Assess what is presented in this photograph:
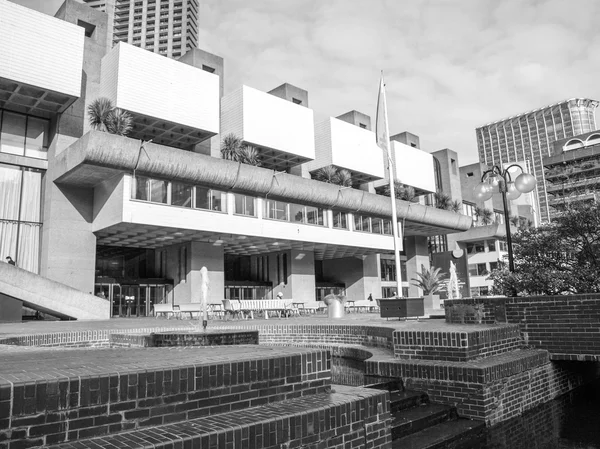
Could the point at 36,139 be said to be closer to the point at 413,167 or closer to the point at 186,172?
the point at 186,172

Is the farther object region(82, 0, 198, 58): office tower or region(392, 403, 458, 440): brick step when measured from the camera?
region(82, 0, 198, 58): office tower

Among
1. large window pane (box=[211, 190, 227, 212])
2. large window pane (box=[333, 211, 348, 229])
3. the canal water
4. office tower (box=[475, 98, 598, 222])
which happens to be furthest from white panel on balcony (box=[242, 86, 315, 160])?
office tower (box=[475, 98, 598, 222])

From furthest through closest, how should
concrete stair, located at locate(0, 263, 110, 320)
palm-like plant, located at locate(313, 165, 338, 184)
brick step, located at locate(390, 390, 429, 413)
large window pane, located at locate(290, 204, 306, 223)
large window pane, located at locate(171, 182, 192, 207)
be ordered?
palm-like plant, located at locate(313, 165, 338, 184) → large window pane, located at locate(290, 204, 306, 223) → large window pane, located at locate(171, 182, 192, 207) → concrete stair, located at locate(0, 263, 110, 320) → brick step, located at locate(390, 390, 429, 413)

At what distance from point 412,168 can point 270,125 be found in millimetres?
18232

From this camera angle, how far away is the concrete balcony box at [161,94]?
26.8 metres

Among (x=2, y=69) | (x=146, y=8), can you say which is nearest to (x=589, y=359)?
(x=2, y=69)

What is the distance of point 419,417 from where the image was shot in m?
5.21

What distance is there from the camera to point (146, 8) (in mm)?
114938

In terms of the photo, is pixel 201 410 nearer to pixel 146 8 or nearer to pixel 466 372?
pixel 466 372

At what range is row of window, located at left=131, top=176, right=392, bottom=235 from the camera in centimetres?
2427

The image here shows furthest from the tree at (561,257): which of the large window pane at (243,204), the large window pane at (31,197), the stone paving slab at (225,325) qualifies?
the large window pane at (31,197)

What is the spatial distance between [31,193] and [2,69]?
650 cm

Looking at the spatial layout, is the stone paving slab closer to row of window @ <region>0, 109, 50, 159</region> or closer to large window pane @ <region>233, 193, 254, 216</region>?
large window pane @ <region>233, 193, 254, 216</region>

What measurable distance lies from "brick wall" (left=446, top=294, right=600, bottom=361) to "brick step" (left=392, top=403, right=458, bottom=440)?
272cm
